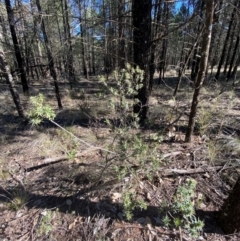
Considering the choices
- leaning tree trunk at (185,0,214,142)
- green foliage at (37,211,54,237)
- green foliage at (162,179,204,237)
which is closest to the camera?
green foliage at (162,179,204,237)

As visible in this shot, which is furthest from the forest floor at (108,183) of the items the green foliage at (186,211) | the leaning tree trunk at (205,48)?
the leaning tree trunk at (205,48)

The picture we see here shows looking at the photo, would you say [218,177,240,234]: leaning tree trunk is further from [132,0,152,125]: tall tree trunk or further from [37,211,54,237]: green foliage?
[132,0,152,125]: tall tree trunk

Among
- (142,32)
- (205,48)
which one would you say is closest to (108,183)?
(205,48)

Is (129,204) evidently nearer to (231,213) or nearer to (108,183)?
(108,183)

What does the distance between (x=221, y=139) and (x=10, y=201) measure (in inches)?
149

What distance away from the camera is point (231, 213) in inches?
88.8

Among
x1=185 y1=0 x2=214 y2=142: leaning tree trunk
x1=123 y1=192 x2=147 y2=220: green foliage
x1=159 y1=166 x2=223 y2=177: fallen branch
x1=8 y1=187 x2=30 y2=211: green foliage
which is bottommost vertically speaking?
x1=8 y1=187 x2=30 y2=211: green foliage

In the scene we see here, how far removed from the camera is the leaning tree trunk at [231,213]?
2195 mm

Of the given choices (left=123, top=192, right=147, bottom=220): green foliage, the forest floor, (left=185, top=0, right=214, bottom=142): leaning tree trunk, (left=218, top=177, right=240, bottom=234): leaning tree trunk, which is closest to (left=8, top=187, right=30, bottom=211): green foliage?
the forest floor

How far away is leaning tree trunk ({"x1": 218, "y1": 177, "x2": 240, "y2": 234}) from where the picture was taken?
2.20m

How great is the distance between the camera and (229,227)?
2.32 meters

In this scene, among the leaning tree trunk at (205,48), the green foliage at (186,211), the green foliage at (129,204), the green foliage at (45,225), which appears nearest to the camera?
the green foliage at (186,211)

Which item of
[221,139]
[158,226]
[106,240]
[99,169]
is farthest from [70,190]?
[221,139]

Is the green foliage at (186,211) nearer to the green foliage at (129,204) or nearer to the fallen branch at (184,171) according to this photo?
the green foliage at (129,204)
